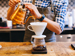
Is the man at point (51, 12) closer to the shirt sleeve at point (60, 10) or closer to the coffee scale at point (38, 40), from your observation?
the shirt sleeve at point (60, 10)

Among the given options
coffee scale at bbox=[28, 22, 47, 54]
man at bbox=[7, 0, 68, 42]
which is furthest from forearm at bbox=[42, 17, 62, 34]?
coffee scale at bbox=[28, 22, 47, 54]

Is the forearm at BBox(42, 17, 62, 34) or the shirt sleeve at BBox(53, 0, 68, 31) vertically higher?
the shirt sleeve at BBox(53, 0, 68, 31)

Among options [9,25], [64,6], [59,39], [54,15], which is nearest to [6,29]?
[9,25]

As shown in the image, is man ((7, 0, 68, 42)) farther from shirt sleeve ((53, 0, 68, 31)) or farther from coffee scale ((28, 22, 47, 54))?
coffee scale ((28, 22, 47, 54))

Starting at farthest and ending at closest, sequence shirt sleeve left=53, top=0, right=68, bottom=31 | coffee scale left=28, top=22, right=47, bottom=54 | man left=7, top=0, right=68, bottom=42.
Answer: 1. shirt sleeve left=53, top=0, right=68, bottom=31
2. man left=7, top=0, right=68, bottom=42
3. coffee scale left=28, top=22, right=47, bottom=54

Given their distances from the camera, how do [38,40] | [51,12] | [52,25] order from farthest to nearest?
[51,12], [52,25], [38,40]

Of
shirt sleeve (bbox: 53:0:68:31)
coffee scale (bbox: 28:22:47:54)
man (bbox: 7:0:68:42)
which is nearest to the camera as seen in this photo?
coffee scale (bbox: 28:22:47:54)

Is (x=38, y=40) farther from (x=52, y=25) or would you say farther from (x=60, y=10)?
(x=60, y=10)

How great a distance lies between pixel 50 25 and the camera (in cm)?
118

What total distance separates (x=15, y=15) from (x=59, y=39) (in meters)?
1.32

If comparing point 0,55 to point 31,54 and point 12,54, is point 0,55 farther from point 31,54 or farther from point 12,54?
point 31,54

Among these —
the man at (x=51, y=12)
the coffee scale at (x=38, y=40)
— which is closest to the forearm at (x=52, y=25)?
the man at (x=51, y=12)

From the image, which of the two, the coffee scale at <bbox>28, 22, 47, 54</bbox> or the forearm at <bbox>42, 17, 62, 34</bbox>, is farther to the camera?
the forearm at <bbox>42, 17, 62, 34</bbox>

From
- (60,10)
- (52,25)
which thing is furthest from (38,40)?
(60,10)
